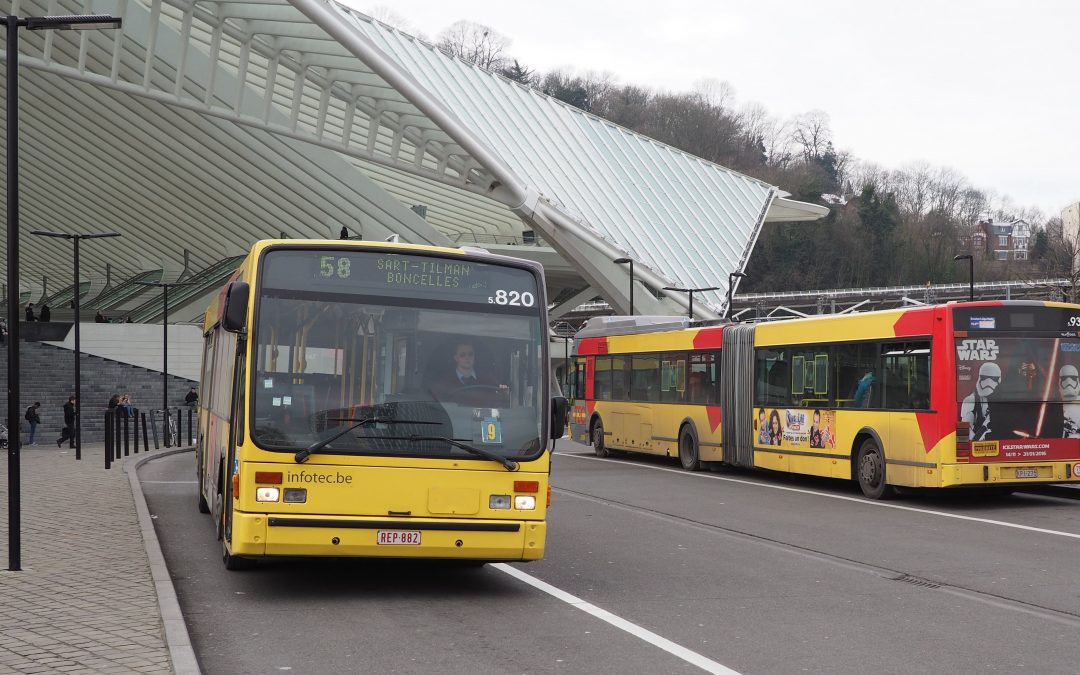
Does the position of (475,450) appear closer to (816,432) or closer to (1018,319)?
(1018,319)

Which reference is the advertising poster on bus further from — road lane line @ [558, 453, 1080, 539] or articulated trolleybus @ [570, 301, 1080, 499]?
road lane line @ [558, 453, 1080, 539]

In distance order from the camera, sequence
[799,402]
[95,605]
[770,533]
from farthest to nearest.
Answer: [799,402], [770,533], [95,605]

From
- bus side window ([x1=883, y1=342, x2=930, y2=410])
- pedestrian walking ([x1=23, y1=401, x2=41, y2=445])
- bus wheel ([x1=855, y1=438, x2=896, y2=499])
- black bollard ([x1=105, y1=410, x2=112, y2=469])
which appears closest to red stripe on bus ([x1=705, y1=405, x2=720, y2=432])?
bus wheel ([x1=855, y1=438, x2=896, y2=499])

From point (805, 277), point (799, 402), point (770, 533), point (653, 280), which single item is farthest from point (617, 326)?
point (805, 277)

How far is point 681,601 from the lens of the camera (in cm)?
933

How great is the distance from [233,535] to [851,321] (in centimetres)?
1165

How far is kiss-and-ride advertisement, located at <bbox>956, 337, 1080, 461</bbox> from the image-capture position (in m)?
16.6

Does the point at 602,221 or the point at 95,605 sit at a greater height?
the point at 602,221

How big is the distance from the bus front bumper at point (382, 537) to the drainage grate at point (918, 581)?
3.10 m

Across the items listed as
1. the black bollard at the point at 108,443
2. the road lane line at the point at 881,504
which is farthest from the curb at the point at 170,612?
the black bollard at the point at 108,443

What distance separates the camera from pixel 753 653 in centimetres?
740

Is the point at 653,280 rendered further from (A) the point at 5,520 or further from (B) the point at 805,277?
(B) the point at 805,277

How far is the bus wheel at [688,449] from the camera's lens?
23.8 m

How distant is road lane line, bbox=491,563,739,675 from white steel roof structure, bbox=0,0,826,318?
28.8 meters
